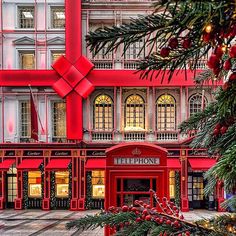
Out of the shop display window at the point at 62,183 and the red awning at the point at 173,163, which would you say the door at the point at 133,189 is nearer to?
the red awning at the point at 173,163

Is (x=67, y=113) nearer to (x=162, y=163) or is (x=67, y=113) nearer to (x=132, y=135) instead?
(x=132, y=135)

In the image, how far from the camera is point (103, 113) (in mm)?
27891

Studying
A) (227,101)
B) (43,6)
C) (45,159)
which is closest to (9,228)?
(45,159)

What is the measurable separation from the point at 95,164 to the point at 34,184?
13.6 ft

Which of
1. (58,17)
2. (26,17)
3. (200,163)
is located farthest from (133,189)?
(26,17)

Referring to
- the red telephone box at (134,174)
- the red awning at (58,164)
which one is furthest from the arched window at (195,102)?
the red telephone box at (134,174)

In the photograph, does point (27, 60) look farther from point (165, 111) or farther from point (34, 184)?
point (165, 111)

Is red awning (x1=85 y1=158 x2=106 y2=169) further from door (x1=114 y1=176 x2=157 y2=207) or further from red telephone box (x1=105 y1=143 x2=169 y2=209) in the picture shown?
door (x1=114 y1=176 x2=157 y2=207)

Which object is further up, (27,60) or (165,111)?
(27,60)

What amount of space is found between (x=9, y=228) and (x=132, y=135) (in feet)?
34.6

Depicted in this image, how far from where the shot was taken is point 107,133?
27.6 metres

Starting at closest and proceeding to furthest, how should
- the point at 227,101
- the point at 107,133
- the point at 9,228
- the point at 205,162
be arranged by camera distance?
the point at 227,101, the point at 9,228, the point at 205,162, the point at 107,133

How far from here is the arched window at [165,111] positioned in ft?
Result: 91.0

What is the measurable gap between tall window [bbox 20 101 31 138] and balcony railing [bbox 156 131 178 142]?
326 inches
